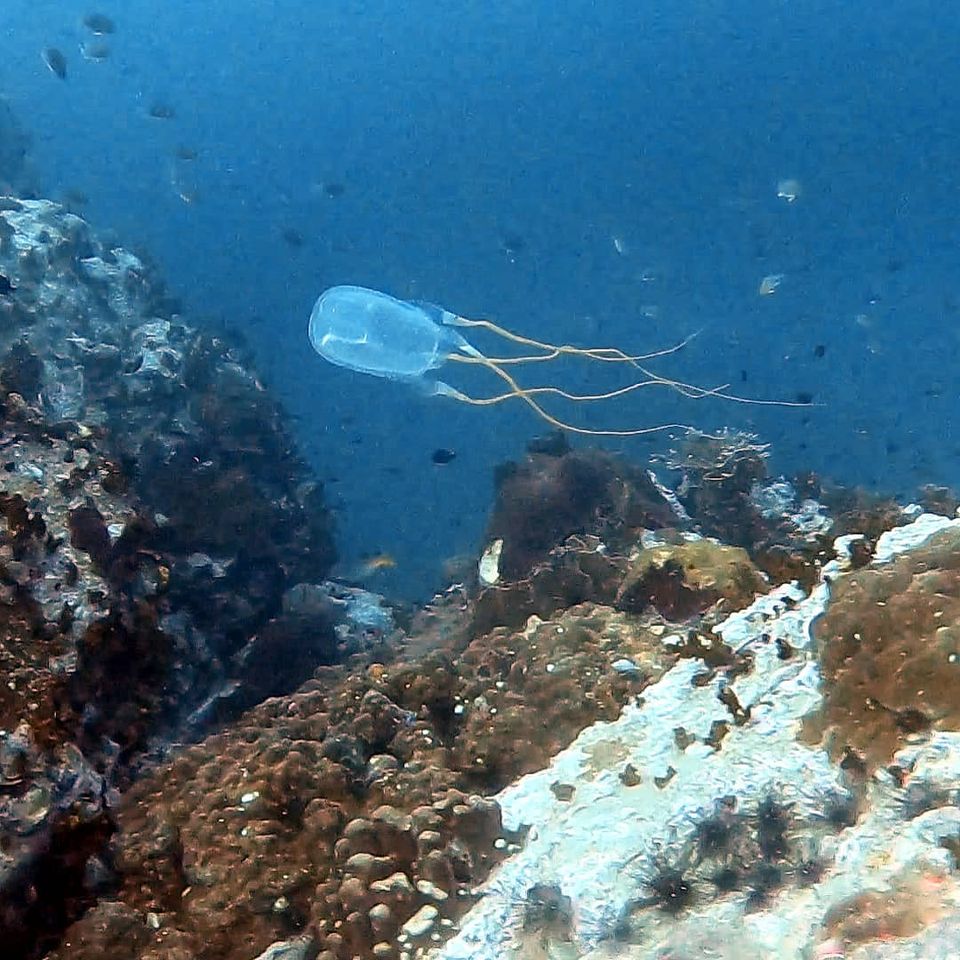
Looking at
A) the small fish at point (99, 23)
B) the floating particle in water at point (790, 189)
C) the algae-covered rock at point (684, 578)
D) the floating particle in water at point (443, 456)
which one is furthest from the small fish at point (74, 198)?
the floating particle in water at point (790, 189)

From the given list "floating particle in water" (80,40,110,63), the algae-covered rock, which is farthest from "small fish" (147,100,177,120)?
the algae-covered rock

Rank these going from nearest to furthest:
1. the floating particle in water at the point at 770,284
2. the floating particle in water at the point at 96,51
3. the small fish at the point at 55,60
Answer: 1. the small fish at the point at 55,60
2. the floating particle in water at the point at 770,284
3. the floating particle in water at the point at 96,51

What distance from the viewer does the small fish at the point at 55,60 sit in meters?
10.9

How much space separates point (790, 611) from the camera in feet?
10.9

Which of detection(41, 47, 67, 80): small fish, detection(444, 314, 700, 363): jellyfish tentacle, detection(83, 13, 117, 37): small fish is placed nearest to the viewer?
detection(444, 314, 700, 363): jellyfish tentacle

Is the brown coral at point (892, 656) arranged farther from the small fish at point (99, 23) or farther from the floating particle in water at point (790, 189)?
the small fish at point (99, 23)

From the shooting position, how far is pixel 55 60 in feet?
36.0

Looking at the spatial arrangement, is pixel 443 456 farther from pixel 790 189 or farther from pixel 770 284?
pixel 790 189

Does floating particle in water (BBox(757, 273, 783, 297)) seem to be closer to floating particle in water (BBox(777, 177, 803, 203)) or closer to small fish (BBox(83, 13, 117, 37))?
floating particle in water (BBox(777, 177, 803, 203))

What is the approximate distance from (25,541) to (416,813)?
2524 millimetres

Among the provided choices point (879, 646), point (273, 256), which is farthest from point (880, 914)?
point (273, 256)

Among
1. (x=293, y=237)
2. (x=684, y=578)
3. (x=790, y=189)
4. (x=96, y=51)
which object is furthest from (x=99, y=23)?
(x=684, y=578)

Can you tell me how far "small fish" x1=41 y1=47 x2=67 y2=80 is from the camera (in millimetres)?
10904

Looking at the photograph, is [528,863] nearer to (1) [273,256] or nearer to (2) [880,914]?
(2) [880,914]
